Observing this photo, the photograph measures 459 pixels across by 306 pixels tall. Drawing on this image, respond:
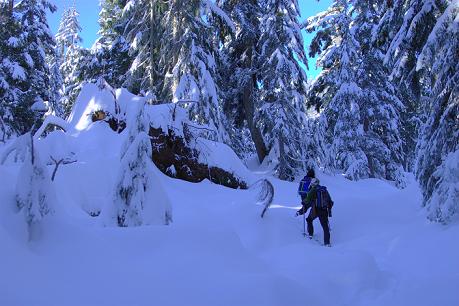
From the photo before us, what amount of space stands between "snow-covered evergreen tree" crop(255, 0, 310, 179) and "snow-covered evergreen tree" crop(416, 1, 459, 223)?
8.15 m

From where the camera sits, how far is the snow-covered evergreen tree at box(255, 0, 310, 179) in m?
17.2

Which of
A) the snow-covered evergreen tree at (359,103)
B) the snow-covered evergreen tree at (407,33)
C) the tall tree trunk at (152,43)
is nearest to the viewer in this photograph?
the snow-covered evergreen tree at (407,33)

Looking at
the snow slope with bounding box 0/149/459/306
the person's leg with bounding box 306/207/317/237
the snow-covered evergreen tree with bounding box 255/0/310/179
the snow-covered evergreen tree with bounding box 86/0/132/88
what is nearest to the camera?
the snow slope with bounding box 0/149/459/306

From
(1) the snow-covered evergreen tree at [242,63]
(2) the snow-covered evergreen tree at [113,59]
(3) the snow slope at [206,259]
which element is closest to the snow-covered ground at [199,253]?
(3) the snow slope at [206,259]

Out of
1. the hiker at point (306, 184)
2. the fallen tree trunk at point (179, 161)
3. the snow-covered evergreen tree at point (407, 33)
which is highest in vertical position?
the snow-covered evergreen tree at point (407, 33)

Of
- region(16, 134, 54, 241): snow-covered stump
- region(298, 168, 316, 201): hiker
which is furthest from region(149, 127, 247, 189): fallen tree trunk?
region(16, 134, 54, 241): snow-covered stump

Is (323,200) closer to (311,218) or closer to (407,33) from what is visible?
(311,218)

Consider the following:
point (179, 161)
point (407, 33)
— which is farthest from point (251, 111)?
point (407, 33)

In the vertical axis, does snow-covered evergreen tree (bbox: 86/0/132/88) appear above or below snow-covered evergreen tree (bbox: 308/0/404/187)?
above

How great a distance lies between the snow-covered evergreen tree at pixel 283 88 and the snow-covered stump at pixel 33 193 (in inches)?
512

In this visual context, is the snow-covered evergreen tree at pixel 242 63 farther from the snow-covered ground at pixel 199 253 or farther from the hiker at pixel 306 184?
the snow-covered ground at pixel 199 253

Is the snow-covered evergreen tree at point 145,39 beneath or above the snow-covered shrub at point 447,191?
above

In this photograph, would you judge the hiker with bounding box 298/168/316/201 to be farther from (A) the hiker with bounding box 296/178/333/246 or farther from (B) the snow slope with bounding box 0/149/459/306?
(B) the snow slope with bounding box 0/149/459/306

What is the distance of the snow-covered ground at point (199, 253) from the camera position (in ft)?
13.3
